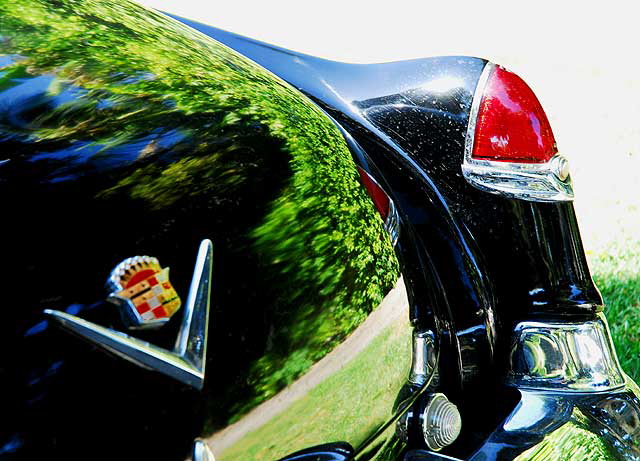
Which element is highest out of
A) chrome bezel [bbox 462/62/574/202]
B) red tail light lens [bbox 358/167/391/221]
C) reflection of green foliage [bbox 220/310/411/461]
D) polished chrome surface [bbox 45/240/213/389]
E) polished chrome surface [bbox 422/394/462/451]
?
chrome bezel [bbox 462/62/574/202]

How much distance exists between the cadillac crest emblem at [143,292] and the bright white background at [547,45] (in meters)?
3.95

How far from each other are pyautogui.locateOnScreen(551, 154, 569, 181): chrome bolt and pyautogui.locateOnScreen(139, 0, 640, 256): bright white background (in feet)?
9.93

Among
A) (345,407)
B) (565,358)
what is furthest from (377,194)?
(565,358)

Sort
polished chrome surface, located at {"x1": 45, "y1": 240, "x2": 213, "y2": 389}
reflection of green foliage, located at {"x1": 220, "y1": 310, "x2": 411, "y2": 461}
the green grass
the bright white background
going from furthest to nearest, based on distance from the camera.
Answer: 1. the bright white background
2. the green grass
3. reflection of green foliage, located at {"x1": 220, "y1": 310, "x2": 411, "y2": 461}
4. polished chrome surface, located at {"x1": 45, "y1": 240, "x2": 213, "y2": 389}

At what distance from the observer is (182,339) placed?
1.20m

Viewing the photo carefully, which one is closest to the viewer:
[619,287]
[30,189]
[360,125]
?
[30,189]

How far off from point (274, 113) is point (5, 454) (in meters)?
0.81

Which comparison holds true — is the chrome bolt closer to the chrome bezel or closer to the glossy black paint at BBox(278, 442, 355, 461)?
the chrome bezel

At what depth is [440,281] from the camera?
183 centimetres

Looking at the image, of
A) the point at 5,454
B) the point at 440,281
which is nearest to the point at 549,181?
the point at 440,281

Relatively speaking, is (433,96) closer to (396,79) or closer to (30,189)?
(396,79)

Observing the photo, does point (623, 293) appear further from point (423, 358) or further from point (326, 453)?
point (326, 453)

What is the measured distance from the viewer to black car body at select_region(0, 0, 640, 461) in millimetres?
1155

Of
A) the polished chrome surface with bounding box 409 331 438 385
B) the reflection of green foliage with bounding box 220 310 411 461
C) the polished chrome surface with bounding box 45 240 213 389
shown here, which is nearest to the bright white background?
the polished chrome surface with bounding box 409 331 438 385
